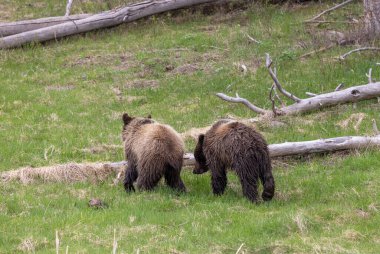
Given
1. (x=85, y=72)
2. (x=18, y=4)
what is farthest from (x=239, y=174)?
(x=18, y=4)

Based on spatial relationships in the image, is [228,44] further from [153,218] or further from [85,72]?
[153,218]

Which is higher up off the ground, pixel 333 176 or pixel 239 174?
pixel 239 174

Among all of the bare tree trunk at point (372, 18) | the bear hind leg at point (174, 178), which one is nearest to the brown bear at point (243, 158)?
the bear hind leg at point (174, 178)

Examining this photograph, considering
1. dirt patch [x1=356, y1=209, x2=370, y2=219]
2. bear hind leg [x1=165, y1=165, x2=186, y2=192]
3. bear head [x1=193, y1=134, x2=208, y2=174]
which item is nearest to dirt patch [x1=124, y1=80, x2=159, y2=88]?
bear head [x1=193, y1=134, x2=208, y2=174]

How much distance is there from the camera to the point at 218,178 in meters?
10.1

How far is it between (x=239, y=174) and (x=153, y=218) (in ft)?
4.11

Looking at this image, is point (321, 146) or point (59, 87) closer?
point (321, 146)

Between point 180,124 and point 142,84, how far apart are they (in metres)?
3.07

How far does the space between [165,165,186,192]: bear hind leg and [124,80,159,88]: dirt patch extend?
630 centimetres

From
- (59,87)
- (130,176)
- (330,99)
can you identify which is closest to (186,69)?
(59,87)

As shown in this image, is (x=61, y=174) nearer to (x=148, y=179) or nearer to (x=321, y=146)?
(x=148, y=179)

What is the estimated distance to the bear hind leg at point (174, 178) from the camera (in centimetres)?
1016

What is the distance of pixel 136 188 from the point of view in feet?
34.8

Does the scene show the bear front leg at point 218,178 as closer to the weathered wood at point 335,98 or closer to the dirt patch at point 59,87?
the weathered wood at point 335,98
